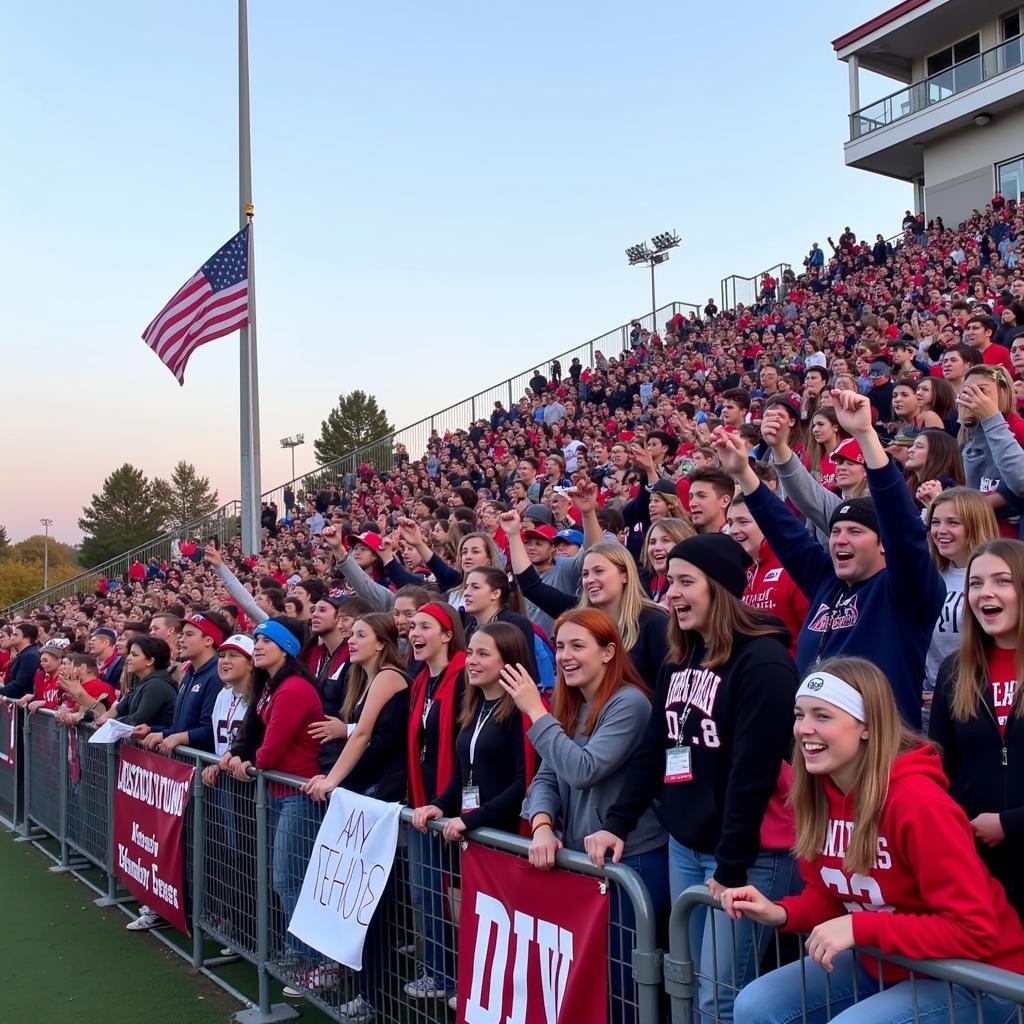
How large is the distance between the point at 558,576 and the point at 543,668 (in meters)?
1.13

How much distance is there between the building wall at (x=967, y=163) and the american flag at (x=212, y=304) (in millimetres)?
21229

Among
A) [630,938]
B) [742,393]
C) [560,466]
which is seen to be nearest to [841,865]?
[630,938]

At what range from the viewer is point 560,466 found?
13766mm

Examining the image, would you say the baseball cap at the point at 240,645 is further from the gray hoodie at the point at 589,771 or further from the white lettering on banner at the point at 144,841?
the gray hoodie at the point at 589,771

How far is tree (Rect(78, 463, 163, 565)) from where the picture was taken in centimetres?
7969

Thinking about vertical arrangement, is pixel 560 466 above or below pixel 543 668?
above

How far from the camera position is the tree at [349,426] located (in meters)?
78.8

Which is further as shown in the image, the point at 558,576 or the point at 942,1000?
the point at 558,576

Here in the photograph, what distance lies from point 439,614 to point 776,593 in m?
1.56

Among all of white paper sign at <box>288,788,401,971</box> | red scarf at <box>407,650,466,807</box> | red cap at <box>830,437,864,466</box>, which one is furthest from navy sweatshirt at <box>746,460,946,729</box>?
white paper sign at <box>288,788,401,971</box>

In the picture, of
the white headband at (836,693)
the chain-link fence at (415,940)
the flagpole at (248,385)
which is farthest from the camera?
the flagpole at (248,385)

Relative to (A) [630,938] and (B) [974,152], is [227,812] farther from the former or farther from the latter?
(B) [974,152]

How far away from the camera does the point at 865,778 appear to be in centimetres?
257

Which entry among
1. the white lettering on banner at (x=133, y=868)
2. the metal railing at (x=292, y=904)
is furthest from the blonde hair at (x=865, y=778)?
the white lettering on banner at (x=133, y=868)
